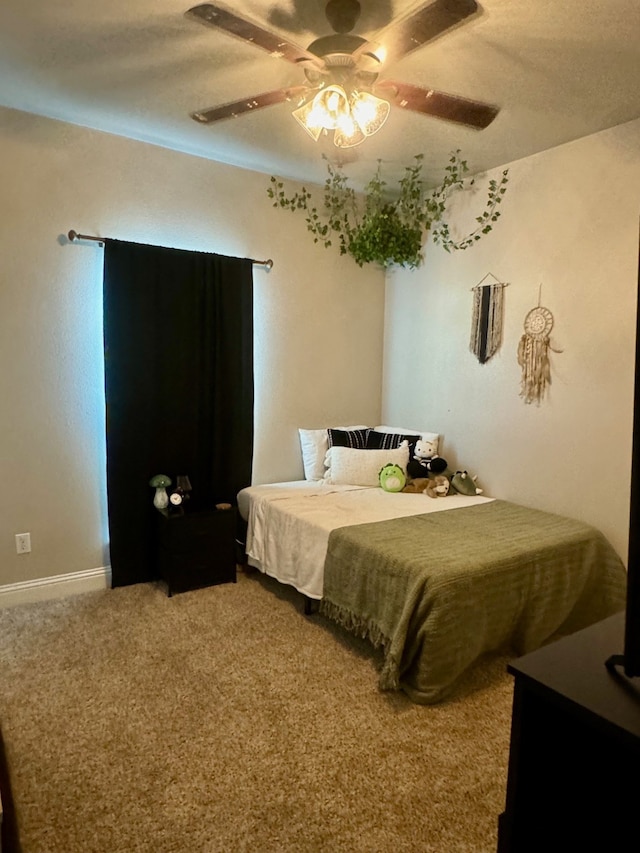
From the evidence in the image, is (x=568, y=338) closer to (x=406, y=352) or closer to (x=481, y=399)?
(x=481, y=399)

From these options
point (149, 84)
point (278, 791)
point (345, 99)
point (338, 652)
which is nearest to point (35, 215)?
point (149, 84)

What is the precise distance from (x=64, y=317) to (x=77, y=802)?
7.36ft

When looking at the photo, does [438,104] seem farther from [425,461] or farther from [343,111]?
[425,461]

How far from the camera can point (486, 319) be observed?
3402mm

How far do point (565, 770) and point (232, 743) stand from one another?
3.84ft

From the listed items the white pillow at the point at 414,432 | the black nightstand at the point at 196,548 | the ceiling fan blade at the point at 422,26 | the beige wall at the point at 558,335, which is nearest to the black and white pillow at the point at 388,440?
the white pillow at the point at 414,432

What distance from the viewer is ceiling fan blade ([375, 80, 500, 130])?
188 cm

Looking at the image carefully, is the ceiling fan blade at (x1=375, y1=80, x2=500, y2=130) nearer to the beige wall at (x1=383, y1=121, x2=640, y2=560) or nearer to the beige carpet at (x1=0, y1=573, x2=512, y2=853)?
the beige wall at (x1=383, y1=121, x2=640, y2=560)

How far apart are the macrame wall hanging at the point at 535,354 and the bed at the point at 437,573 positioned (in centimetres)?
67

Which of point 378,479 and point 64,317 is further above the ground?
point 64,317

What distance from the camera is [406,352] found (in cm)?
401

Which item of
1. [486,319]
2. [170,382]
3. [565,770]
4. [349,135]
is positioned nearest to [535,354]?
[486,319]

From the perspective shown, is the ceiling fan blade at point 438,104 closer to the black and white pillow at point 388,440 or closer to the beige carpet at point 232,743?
the black and white pillow at point 388,440

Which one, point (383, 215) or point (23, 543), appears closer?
point (23, 543)
